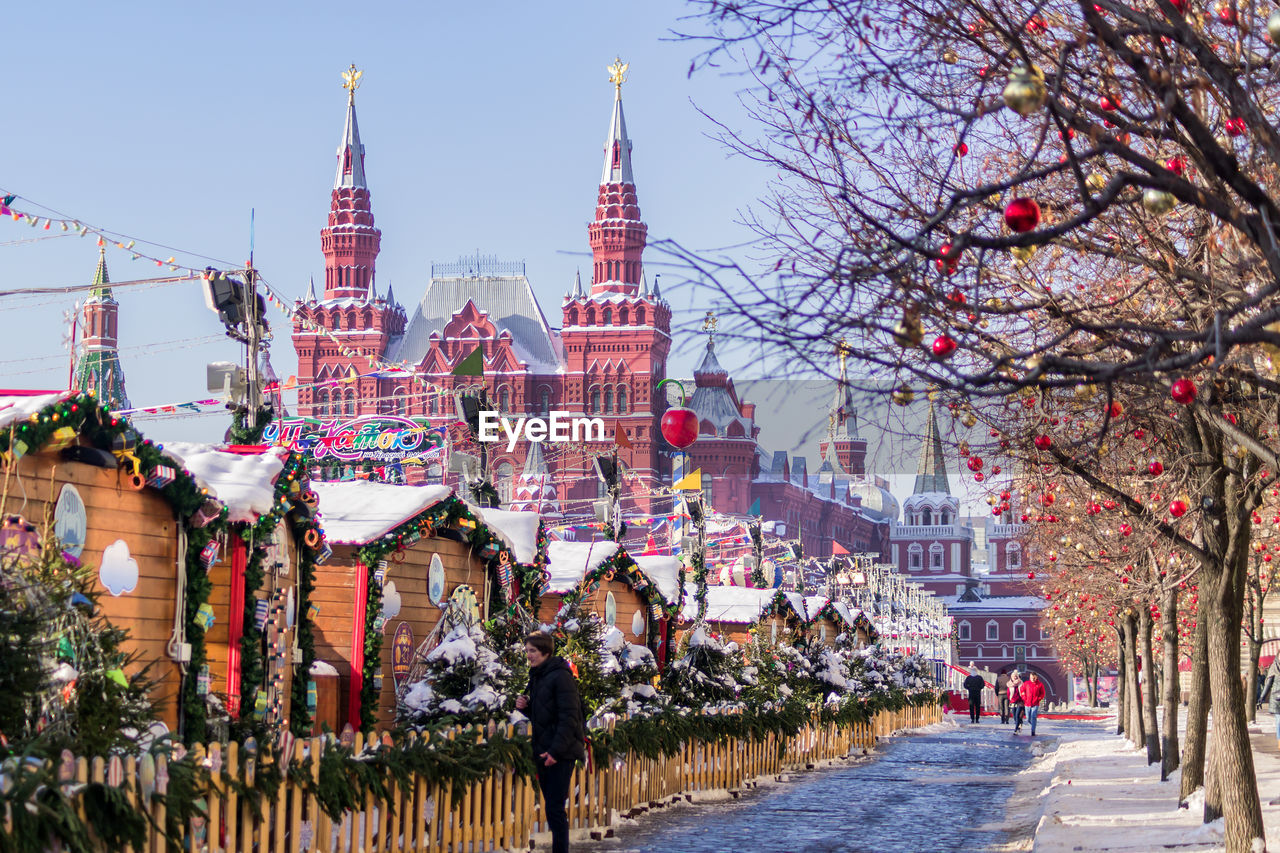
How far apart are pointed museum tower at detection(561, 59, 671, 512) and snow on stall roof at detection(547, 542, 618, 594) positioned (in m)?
73.3

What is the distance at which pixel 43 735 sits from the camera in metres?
6.79

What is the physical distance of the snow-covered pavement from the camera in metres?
11.4

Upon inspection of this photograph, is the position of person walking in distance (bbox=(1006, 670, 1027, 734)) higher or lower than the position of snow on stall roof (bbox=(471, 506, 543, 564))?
lower

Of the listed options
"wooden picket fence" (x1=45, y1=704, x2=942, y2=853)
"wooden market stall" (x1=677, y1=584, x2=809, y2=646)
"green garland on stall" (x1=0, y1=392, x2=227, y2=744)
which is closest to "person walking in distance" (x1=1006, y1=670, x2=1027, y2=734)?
"wooden market stall" (x1=677, y1=584, x2=809, y2=646)

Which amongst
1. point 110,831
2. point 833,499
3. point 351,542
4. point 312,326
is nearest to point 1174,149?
point 110,831

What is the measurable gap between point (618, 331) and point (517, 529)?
80.5 meters

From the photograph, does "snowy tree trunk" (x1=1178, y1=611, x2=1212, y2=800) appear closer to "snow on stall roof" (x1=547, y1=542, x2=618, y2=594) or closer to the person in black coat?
the person in black coat

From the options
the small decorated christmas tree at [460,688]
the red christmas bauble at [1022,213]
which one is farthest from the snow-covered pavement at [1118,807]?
the red christmas bauble at [1022,213]

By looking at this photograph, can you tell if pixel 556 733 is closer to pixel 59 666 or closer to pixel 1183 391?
pixel 59 666

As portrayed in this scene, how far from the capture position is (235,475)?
11227 millimetres

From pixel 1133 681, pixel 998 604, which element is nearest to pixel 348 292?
pixel 998 604

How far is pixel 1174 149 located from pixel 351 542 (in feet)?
28.4

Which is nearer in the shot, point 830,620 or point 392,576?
point 392,576

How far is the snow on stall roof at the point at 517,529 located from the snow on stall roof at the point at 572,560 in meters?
2.20
